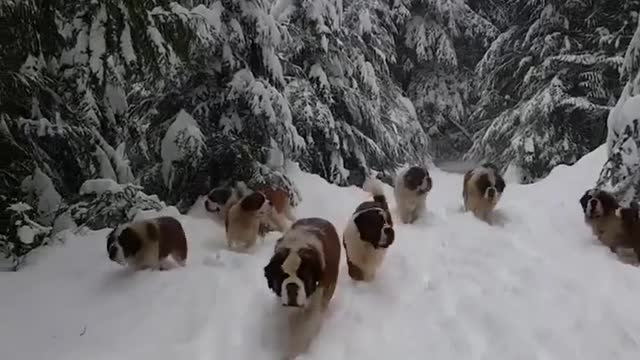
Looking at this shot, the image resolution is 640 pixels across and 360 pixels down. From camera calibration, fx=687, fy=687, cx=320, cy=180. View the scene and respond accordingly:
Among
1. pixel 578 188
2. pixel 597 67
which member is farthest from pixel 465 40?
pixel 578 188

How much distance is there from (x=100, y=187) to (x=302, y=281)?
3.26 m

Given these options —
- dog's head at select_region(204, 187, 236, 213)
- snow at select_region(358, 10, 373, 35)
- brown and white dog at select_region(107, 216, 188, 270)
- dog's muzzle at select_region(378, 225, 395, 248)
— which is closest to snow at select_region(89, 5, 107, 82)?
brown and white dog at select_region(107, 216, 188, 270)

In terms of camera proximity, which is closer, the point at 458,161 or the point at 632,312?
the point at 632,312

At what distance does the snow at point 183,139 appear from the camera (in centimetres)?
810

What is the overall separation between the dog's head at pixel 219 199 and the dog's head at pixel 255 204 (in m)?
0.94

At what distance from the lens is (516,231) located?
25.4ft

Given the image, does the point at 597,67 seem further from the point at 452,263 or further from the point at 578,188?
the point at 452,263

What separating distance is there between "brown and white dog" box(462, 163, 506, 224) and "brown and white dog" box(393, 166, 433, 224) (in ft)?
1.90

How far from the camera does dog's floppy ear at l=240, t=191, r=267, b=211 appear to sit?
643 cm

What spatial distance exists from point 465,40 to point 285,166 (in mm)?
13463

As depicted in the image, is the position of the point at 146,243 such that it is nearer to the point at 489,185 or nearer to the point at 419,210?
the point at 419,210

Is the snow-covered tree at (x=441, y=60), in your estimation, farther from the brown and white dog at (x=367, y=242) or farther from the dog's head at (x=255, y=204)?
the brown and white dog at (x=367, y=242)

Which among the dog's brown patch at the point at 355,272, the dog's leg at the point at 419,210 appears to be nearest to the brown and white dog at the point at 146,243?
the dog's brown patch at the point at 355,272

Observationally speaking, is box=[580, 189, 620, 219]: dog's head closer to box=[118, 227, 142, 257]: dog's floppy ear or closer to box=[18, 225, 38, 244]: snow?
box=[118, 227, 142, 257]: dog's floppy ear
